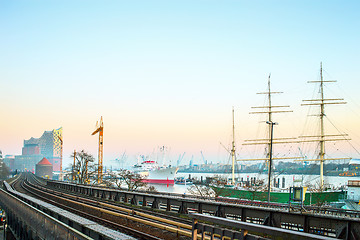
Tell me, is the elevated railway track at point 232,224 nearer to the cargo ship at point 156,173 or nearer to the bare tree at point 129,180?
the bare tree at point 129,180

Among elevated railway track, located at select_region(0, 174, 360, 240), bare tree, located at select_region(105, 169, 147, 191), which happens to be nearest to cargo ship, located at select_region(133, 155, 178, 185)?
bare tree, located at select_region(105, 169, 147, 191)

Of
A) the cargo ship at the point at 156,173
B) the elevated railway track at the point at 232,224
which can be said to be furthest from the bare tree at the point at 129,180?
the cargo ship at the point at 156,173

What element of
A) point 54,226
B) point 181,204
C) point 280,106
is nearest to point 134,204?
point 181,204

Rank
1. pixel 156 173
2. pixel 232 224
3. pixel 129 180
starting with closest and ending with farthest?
1. pixel 232 224
2. pixel 129 180
3. pixel 156 173

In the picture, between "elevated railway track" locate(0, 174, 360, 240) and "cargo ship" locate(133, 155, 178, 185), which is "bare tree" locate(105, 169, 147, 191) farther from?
"cargo ship" locate(133, 155, 178, 185)

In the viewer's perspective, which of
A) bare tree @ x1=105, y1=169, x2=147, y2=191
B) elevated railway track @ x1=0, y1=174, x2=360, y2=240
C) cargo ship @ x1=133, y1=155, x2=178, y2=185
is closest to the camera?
elevated railway track @ x1=0, y1=174, x2=360, y2=240

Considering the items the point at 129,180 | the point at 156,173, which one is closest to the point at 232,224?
the point at 129,180

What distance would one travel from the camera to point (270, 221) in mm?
14570

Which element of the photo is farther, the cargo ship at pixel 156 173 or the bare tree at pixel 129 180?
the cargo ship at pixel 156 173

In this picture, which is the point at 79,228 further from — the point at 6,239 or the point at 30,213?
the point at 6,239

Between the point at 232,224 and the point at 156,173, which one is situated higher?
the point at 232,224

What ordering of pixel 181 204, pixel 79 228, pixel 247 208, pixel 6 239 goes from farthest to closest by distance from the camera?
pixel 6 239 → pixel 181 204 → pixel 247 208 → pixel 79 228

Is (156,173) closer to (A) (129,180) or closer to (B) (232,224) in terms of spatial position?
(A) (129,180)

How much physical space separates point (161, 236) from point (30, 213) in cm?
706
